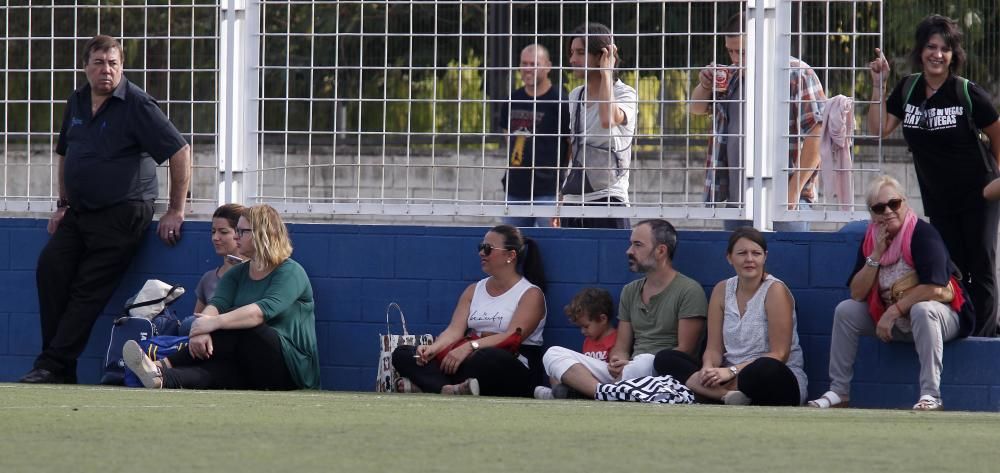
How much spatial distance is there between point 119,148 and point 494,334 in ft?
7.88

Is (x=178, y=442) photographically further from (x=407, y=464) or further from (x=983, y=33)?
(x=983, y=33)

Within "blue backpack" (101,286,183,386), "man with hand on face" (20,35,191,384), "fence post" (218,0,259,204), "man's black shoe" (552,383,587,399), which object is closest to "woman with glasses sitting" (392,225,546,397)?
"man's black shoe" (552,383,587,399)

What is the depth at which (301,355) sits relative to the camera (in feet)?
30.6

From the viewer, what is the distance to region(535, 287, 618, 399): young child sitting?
9055mm

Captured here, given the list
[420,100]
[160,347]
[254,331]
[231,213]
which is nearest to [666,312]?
→ [420,100]

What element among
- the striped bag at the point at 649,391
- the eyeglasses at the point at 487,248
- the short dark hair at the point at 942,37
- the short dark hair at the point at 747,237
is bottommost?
the striped bag at the point at 649,391

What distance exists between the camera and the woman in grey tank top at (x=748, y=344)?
8.38 m

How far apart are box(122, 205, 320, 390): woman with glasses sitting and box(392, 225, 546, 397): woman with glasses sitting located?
1.84 ft

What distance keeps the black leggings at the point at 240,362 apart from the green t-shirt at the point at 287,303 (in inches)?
3.4

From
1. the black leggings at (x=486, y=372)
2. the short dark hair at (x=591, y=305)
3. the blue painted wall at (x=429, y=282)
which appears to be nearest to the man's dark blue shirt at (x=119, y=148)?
the blue painted wall at (x=429, y=282)

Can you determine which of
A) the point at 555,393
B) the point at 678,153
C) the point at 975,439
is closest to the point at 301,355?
the point at 555,393

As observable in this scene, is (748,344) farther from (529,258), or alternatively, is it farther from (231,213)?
(231,213)

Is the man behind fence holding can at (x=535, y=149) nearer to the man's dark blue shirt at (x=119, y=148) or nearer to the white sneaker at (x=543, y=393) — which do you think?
the white sneaker at (x=543, y=393)

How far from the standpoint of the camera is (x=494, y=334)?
9195mm
